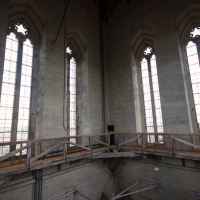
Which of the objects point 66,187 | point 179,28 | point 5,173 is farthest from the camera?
point 179,28

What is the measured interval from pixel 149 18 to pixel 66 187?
9.32 metres

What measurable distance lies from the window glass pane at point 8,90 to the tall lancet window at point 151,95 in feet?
21.4

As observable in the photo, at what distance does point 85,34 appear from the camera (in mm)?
9008

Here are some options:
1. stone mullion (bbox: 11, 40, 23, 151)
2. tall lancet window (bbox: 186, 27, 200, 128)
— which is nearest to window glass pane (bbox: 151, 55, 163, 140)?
tall lancet window (bbox: 186, 27, 200, 128)

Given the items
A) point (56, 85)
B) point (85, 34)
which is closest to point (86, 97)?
point (56, 85)

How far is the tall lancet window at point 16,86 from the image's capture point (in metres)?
5.86

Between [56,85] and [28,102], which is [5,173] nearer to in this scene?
[28,102]

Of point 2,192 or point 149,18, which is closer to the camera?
point 2,192

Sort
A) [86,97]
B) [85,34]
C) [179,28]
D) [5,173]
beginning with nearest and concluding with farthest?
1. [5,173]
2. [179,28]
3. [86,97]
4. [85,34]

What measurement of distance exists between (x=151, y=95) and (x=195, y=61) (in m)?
2.59

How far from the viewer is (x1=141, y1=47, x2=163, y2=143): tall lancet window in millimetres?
7977

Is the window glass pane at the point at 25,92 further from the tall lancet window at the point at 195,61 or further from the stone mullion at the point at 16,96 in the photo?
the tall lancet window at the point at 195,61

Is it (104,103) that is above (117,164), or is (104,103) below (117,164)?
above

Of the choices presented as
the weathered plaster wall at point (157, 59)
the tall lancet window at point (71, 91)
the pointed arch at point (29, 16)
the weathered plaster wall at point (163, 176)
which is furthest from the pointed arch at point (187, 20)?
the pointed arch at point (29, 16)
